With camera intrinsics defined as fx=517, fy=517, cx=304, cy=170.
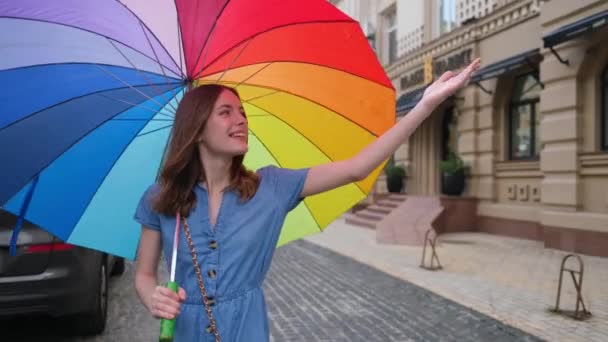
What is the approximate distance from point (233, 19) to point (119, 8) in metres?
0.41

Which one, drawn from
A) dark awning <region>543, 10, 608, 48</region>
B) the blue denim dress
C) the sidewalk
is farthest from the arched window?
the blue denim dress

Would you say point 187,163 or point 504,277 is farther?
point 504,277

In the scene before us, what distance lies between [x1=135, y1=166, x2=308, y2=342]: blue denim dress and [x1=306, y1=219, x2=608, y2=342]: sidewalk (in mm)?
4219

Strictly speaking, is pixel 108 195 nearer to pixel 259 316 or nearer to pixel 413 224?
pixel 259 316

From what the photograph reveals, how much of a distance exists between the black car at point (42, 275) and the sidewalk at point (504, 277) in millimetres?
4228

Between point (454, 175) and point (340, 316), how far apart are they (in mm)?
9539

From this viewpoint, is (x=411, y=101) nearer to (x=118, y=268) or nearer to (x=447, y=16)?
(x=118, y=268)

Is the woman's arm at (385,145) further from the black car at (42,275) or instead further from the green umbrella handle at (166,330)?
the black car at (42,275)

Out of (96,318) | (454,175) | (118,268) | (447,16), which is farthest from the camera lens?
(447,16)

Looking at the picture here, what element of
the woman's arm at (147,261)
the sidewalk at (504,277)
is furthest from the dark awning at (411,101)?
the sidewalk at (504,277)

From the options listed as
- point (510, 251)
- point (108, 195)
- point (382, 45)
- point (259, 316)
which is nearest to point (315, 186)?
point (259, 316)

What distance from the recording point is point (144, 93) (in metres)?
2.08

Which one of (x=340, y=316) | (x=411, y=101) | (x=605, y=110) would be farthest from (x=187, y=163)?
(x=605, y=110)

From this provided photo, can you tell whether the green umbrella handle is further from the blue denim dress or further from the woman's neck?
Result: the woman's neck
